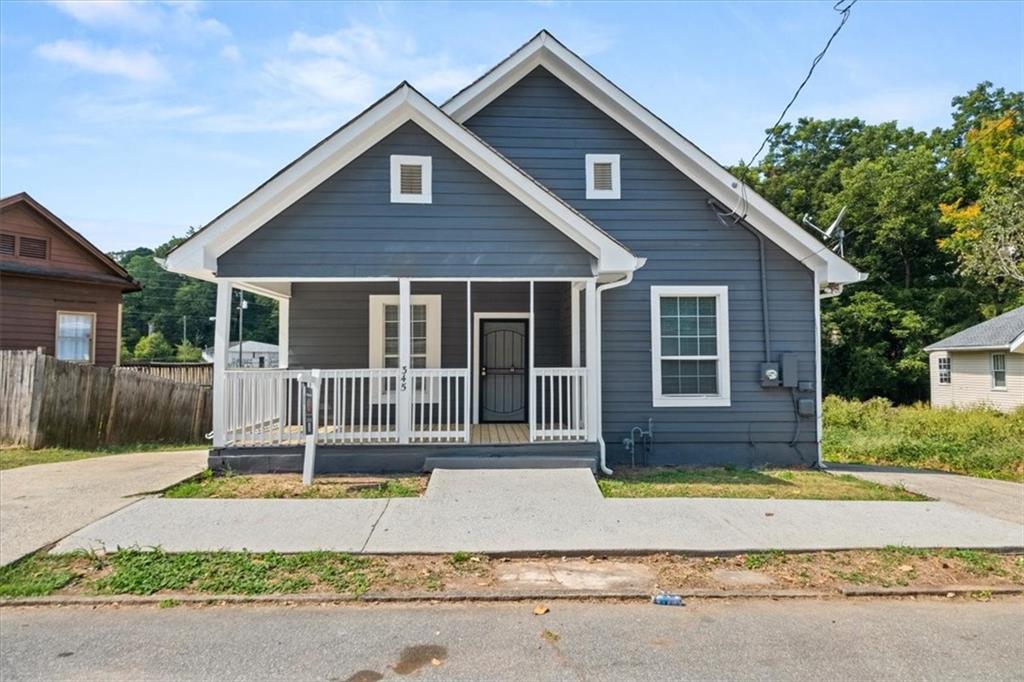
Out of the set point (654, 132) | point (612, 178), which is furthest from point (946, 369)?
point (612, 178)

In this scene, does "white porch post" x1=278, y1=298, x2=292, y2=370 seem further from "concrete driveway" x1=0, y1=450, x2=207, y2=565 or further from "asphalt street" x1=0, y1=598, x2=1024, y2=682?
"asphalt street" x1=0, y1=598, x2=1024, y2=682

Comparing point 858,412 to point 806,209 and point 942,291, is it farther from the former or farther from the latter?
point 806,209

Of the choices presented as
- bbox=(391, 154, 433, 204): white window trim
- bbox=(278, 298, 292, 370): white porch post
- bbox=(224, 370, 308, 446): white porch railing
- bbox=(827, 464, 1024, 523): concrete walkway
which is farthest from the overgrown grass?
bbox=(278, 298, 292, 370): white porch post

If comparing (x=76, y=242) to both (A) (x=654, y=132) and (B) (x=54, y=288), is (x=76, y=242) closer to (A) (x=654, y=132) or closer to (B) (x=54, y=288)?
(B) (x=54, y=288)

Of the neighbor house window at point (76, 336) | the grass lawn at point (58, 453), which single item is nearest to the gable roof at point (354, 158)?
the grass lawn at point (58, 453)

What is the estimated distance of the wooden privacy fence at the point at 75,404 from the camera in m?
10.4

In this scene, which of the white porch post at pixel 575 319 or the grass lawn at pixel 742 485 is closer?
the grass lawn at pixel 742 485

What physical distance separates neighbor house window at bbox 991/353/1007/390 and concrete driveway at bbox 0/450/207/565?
2603 centimetres

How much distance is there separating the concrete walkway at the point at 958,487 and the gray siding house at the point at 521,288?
1129 mm

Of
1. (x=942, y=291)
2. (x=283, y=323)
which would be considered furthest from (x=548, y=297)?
(x=942, y=291)

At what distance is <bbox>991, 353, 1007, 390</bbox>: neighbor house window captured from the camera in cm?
2155

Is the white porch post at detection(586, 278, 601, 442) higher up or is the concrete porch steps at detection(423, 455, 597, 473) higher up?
the white porch post at detection(586, 278, 601, 442)

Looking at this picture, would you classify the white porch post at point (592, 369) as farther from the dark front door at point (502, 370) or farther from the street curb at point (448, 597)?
the street curb at point (448, 597)

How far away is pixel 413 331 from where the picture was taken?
34.6 feet
